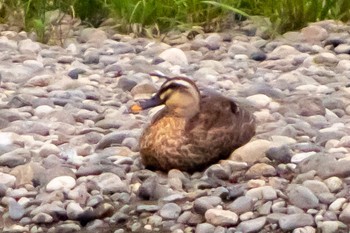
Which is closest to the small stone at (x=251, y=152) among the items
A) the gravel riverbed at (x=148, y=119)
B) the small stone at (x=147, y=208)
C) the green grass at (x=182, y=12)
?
the gravel riverbed at (x=148, y=119)

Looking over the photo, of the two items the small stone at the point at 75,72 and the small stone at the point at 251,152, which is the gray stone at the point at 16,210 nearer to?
the small stone at the point at 251,152

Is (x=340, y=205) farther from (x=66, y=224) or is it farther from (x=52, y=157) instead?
(x=52, y=157)

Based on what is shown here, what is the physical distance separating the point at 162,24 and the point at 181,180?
335cm

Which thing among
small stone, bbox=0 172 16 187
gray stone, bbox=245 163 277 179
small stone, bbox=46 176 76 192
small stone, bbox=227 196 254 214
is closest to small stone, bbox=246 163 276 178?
gray stone, bbox=245 163 277 179

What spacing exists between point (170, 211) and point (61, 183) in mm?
583

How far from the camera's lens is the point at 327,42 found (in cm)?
780

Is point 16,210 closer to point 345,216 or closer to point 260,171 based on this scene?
point 260,171

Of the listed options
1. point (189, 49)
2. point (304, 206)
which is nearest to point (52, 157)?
point (304, 206)

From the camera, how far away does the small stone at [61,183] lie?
4965 mm

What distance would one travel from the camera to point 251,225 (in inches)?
178

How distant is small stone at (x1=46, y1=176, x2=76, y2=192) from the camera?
4.96 m

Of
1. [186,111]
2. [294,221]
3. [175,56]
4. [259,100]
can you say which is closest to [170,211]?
[294,221]

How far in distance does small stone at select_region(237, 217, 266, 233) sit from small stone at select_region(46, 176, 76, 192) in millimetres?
871

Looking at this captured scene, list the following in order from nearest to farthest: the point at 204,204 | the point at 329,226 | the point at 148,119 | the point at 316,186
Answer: the point at 329,226
the point at 204,204
the point at 316,186
the point at 148,119
